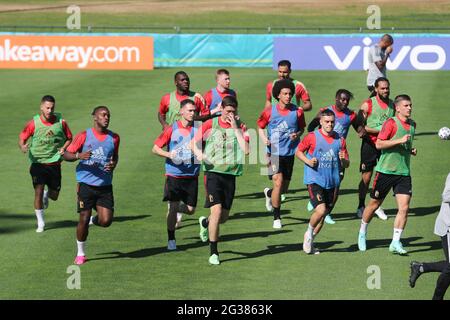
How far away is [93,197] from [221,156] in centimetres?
192

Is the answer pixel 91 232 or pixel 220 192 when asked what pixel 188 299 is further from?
pixel 91 232

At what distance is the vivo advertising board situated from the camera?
3909cm

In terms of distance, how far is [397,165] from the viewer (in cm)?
1582

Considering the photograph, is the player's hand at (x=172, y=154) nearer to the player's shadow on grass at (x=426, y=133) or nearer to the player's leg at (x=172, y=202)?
the player's leg at (x=172, y=202)

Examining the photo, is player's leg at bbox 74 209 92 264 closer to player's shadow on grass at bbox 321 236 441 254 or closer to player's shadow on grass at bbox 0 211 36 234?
player's shadow on grass at bbox 0 211 36 234

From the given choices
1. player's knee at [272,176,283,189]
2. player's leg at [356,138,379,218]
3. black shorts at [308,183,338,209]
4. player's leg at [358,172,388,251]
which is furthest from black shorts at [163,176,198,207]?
player's leg at [356,138,379,218]

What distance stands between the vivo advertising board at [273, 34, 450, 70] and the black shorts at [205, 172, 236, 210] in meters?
24.2

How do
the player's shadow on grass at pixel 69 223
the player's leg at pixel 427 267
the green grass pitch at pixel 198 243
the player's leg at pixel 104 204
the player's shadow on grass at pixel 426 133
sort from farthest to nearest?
the player's shadow on grass at pixel 426 133 → the player's shadow on grass at pixel 69 223 → the player's leg at pixel 104 204 → the green grass pitch at pixel 198 243 → the player's leg at pixel 427 267

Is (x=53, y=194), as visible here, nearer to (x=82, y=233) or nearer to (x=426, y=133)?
(x=82, y=233)

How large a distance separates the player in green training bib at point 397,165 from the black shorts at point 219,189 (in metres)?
2.13

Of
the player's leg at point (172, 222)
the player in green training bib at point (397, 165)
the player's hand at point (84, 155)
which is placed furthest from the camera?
the player's leg at point (172, 222)

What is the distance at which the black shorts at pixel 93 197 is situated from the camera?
15320 millimetres

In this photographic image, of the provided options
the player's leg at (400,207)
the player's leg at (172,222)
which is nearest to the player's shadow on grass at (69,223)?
the player's leg at (172,222)

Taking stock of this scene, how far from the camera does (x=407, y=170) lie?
623 inches
